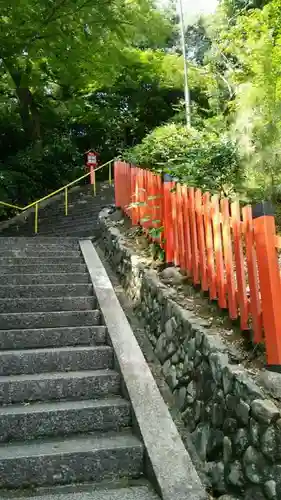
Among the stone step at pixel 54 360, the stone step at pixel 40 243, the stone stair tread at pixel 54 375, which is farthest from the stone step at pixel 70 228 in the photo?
the stone stair tread at pixel 54 375

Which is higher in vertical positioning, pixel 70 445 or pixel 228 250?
pixel 228 250

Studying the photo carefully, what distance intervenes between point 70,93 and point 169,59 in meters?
4.07

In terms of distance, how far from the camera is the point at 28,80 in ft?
34.7

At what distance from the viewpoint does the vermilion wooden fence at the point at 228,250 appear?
103 inches

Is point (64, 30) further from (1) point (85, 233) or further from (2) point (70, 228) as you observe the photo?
(2) point (70, 228)

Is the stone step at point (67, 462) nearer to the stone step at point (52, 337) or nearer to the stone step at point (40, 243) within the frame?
the stone step at point (52, 337)

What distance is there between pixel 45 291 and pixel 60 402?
1863 mm

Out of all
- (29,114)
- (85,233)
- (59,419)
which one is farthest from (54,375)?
(29,114)

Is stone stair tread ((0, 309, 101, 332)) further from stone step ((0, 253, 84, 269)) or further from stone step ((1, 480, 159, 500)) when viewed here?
stone step ((1, 480, 159, 500))

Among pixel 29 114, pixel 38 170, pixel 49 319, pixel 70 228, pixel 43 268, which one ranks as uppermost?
pixel 29 114

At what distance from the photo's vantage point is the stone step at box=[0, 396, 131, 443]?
319 cm

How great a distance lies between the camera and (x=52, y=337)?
4.24 meters

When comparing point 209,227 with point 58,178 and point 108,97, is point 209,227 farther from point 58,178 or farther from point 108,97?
point 108,97

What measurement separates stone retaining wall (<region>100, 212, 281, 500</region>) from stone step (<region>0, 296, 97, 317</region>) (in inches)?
38.3
